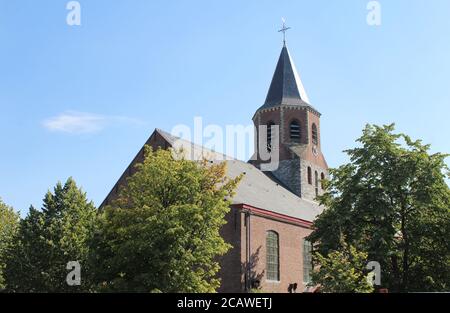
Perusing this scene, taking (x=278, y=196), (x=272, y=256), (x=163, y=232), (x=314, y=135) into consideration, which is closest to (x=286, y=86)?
(x=314, y=135)

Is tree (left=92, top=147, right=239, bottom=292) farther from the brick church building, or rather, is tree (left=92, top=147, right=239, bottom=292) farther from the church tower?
the church tower

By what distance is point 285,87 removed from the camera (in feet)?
144

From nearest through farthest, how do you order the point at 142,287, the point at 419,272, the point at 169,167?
the point at 142,287, the point at 169,167, the point at 419,272

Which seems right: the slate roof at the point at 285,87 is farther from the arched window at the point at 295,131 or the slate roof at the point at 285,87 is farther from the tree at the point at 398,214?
the tree at the point at 398,214

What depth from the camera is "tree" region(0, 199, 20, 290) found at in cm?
2859

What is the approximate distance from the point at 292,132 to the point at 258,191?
36.3 feet

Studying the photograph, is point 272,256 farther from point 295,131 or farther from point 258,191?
point 295,131

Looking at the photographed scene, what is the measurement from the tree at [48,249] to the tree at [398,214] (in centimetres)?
1234

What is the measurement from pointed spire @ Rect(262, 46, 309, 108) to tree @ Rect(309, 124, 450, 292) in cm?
1923

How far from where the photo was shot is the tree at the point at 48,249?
25688 millimetres
